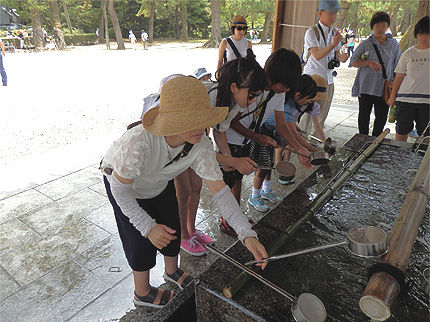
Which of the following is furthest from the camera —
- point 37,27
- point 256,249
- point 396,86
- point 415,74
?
point 37,27

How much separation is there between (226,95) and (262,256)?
98 centimetres

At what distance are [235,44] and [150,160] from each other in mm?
3153

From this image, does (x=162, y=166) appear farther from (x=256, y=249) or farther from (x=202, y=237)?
(x=202, y=237)

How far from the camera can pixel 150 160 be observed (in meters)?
1.46

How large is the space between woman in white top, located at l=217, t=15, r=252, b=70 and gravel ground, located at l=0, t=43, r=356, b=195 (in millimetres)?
2180

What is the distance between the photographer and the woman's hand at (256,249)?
1.38m

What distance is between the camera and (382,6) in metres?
26.2

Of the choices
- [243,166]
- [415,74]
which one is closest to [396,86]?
[415,74]

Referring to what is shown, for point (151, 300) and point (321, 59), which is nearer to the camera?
point (151, 300)

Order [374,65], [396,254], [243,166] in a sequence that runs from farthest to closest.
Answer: [374,65], [243,166], [396,254]

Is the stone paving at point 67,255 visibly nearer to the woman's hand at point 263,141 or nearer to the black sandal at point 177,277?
the black sandal at point 177,277

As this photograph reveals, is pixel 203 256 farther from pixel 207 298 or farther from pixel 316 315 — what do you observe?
pixel 316 315

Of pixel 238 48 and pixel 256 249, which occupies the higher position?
pixel 238 48

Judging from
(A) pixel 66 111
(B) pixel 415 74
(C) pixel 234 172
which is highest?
(B) pixel 415 74
